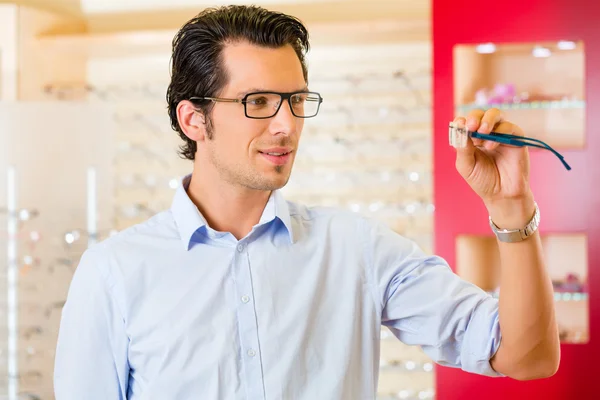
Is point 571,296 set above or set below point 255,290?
below

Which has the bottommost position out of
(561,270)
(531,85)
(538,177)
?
(561,270)

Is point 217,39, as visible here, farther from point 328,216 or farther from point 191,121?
point 328,216

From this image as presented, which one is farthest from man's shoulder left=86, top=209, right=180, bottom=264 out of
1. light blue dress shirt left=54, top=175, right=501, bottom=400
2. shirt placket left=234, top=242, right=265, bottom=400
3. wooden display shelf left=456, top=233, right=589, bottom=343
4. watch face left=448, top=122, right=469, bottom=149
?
wooden display shelf left=456, top=233, right=589, bottom=343

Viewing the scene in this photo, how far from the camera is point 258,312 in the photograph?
1.65 meters

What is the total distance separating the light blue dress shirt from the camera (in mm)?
1602

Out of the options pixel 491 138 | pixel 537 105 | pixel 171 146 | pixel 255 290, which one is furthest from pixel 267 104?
pixel 171 146

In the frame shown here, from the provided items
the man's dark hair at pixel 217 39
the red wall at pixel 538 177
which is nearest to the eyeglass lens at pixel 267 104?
the man's dark hair at pixel 217 39

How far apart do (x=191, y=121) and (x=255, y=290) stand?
0.44m

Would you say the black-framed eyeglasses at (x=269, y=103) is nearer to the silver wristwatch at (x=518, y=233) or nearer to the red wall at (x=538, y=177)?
the silver wristwatch at (x=518, y=233)

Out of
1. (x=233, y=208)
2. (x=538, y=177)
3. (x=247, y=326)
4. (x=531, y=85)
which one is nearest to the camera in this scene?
(x=247, y=326)

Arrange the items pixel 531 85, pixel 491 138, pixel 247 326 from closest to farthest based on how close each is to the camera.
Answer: pixel 491 138 < pixel 247 326 < pixel 531 85

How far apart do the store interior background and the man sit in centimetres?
224

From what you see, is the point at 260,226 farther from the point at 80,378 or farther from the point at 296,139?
the point at 80,378

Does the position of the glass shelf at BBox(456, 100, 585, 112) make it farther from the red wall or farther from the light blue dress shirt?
the light blue dress shirt
